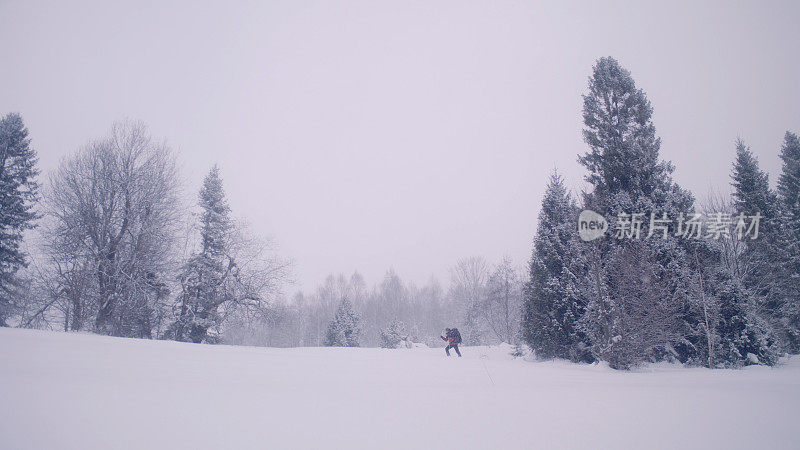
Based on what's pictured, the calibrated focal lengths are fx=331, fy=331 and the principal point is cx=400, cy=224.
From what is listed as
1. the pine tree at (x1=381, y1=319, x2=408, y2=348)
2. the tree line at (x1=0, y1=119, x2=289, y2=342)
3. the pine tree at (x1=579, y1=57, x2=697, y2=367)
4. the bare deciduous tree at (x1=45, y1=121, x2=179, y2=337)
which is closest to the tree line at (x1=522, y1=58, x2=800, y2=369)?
the pine tree at (x1=579, y1=57, x2=697, y2=367)

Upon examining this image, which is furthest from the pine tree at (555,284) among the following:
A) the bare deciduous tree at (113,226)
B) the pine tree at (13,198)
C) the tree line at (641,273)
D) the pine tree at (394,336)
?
the pine tree at (13,198)

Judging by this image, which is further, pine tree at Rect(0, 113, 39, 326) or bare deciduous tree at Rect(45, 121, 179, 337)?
pine tree at Rect(0, 113, 39, 326)

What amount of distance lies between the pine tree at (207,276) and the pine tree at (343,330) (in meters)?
16.1

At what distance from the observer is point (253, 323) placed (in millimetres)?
22406

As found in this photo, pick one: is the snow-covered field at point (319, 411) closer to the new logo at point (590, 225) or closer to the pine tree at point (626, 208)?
the pine tree at point (626, 208)

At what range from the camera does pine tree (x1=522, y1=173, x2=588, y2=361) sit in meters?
15.0

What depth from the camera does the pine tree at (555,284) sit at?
14953 mm

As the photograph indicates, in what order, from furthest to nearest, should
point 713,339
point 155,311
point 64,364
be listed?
point 155,311
point 713,339
point 64,364

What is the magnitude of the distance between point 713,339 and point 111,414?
18.1 meters

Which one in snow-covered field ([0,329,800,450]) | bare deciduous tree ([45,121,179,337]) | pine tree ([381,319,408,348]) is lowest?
pine tree ([381,319,408,348])

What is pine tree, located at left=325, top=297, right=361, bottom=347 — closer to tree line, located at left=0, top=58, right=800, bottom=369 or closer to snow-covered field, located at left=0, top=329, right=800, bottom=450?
tree line, located at left=0, top=58, right=800, bottom=369

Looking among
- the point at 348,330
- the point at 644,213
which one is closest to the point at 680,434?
the point at 644,213

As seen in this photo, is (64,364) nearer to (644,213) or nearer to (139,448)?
(139,448)

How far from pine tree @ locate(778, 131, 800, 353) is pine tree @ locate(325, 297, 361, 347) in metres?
33.4
